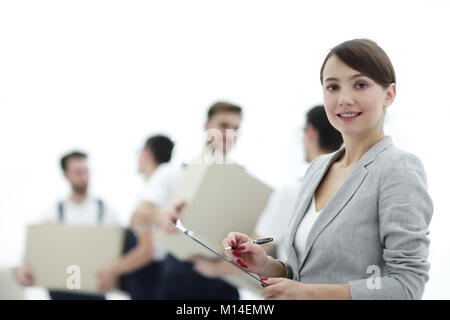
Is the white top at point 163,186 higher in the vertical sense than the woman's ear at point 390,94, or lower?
higher

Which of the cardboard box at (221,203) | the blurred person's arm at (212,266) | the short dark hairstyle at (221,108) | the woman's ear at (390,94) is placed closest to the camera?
the woman's ear at (390,94)

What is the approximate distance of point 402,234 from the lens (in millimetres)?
646

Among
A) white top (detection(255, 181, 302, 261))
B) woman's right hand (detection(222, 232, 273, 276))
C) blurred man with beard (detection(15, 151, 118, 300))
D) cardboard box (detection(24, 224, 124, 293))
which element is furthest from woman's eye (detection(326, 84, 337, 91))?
blurred man with beard (detection(15, 151, 118, 300))

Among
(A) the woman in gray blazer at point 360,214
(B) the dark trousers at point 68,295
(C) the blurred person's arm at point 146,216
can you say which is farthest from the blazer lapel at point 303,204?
(B) the dark trousers at point 68,295

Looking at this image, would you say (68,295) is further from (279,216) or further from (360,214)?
(360,214)

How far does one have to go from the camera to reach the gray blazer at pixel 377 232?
25.7 inches

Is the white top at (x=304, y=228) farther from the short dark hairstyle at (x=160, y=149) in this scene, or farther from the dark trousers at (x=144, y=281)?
the short dark hairstyle at (x=160, y=149)

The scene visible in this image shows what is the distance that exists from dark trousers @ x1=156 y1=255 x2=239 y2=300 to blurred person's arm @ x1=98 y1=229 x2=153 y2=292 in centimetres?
41

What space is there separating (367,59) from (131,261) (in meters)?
1.94

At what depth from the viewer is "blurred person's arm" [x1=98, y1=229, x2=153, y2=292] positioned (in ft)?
7.83

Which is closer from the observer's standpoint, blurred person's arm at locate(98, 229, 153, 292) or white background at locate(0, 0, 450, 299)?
blurred person's arm at locate(98, 229, 153, 292)

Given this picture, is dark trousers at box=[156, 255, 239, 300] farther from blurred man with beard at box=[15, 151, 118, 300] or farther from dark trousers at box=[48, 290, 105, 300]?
blurred man with beard at box=[15, 151, 118, 300]
